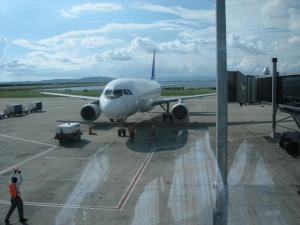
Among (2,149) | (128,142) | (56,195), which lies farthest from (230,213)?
(2,149)

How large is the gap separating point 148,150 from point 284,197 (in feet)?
27.4

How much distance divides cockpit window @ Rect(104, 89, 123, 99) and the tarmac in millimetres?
2796

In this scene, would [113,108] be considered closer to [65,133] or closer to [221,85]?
[65,133]

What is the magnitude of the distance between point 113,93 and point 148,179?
33.3 ft

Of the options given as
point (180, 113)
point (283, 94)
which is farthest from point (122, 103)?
point (283, 94)

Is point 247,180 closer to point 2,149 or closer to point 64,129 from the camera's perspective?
point 64,129

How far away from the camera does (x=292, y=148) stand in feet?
48.6

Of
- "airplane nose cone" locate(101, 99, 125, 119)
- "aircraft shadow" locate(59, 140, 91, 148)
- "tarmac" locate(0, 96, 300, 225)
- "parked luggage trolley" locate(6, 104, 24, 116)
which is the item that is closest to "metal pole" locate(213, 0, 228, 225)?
"tarmac" locate(0, 96, 300, 225)

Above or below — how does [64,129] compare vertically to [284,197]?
above

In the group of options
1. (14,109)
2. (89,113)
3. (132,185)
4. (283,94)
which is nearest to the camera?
(132,185)

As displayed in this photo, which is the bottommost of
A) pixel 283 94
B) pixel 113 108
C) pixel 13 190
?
pixel 13 190

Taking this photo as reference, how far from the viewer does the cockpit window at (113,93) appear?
20359 mm

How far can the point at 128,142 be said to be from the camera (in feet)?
61.9

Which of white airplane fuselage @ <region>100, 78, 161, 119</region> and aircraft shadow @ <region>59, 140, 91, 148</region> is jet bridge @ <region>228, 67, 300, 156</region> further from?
aircraft shadow @ <region>59, 140, 91, 148</region>
